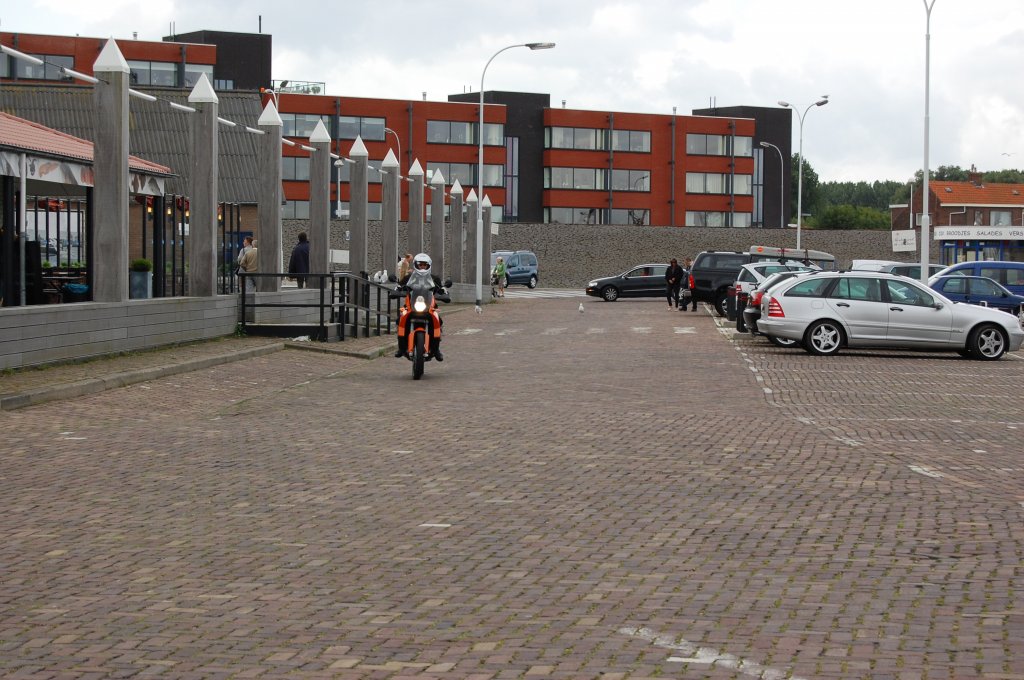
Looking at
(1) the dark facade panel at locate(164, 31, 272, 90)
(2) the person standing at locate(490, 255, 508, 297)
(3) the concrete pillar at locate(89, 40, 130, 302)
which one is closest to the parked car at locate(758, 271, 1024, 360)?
(3) the concrete pillar at locate(89, 40, 130, 302)

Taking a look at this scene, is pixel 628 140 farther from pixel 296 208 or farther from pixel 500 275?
pixel 500 275

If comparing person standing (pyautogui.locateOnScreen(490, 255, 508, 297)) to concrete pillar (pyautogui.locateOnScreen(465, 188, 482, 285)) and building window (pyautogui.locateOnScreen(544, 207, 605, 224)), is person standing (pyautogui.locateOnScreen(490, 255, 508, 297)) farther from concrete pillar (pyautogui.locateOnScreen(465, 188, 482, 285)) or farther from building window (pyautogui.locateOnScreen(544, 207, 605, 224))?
building window (pyautogui.locateOnScreen(544, 207, 605, 224))

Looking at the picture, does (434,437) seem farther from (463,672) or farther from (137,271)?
(137,271)

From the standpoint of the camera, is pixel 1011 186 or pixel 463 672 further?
pixel 1011 186

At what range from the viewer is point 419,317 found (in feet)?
59.7

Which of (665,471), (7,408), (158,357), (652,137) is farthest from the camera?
(652,137)

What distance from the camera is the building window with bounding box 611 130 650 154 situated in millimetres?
94625

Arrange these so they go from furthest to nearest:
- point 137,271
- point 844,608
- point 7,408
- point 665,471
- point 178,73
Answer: point 178,73 → point 137,271 → point 7,408 → point 665,471 → point 844,608

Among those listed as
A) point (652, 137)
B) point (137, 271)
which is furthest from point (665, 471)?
point (652, 137)

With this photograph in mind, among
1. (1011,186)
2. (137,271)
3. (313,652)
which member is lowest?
(313,652)

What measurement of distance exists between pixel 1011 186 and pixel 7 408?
109m

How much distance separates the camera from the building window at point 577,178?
94.8 metres

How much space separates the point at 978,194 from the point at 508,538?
109833 millimetres

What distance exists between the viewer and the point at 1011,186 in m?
112
